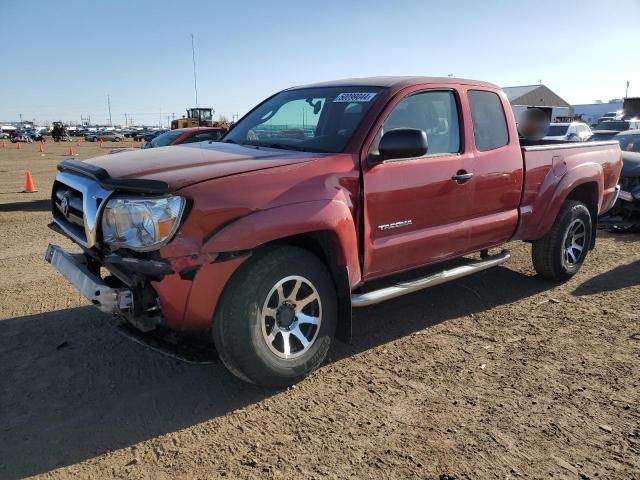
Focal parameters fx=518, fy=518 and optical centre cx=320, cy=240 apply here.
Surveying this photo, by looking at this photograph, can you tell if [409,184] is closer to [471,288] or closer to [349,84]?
[349,84]

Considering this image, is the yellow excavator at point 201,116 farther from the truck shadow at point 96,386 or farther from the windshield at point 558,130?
the truck shadow at point 96,386

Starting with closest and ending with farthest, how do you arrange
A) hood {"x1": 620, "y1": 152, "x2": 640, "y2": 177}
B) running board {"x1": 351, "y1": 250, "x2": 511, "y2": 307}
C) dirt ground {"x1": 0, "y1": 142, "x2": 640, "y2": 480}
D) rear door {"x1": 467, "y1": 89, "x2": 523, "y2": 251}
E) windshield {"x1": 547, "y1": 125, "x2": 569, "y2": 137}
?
dirt ground {"x1": 0, "y1": 142, "x2": 640, "y2": 480} < running board {"x1": 351, "y1": 250, "x2": 511, "y2": 307} < rear door {"x1": 467, "y1": 89, "x2": 523, "y2": 251} < hood {"x1": 620, "y1": 152, "x2": 640, "y2": 177} < windshield {"x1": 547, "y1": 125, "x2": 569, "y2": 137}

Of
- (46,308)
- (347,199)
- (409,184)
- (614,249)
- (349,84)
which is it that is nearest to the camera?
(347,199)

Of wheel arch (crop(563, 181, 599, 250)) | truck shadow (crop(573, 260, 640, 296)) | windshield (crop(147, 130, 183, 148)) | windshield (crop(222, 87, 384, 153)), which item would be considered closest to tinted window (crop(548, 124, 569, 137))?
windshield (crop(147, 130, 183, 148))

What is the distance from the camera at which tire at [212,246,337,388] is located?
2998 mm

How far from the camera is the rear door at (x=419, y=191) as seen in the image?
3.65m

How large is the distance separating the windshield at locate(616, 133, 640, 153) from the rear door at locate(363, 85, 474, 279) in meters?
7.66

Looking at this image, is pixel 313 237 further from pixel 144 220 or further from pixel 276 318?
pixel 144 220

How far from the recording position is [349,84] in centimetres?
427

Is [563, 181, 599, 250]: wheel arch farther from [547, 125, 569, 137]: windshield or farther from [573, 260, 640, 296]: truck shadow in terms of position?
[547, 125, 569, 137]: windshield

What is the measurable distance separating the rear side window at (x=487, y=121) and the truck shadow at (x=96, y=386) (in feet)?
5.01

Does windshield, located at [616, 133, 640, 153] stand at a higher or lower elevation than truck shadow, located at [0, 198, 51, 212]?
higher

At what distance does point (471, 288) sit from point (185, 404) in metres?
3.30

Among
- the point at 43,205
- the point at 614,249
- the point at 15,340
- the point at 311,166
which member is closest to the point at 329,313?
the point at 311,166
